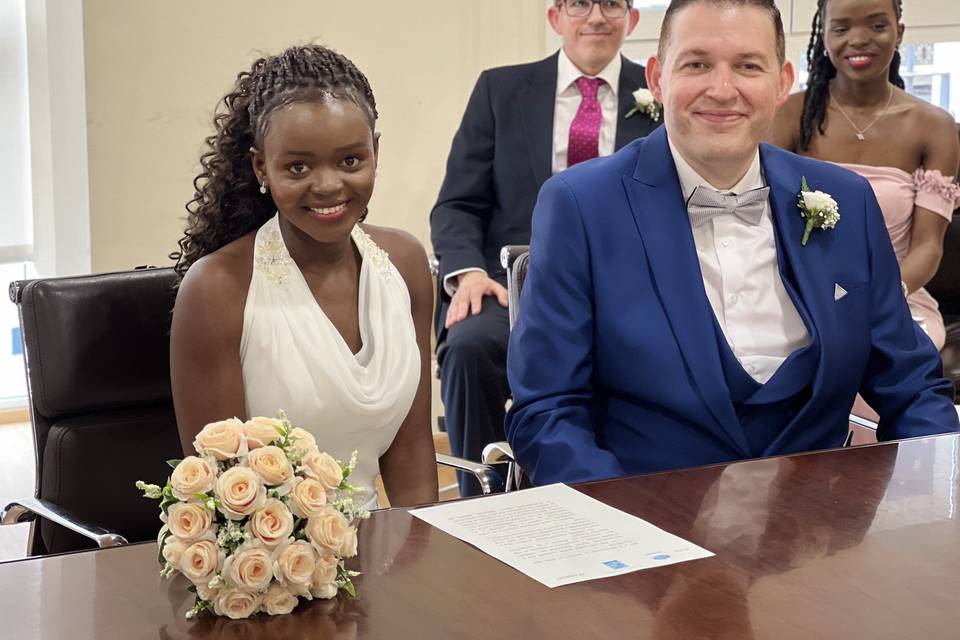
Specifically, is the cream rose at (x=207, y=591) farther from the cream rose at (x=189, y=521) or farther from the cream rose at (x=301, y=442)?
the cream rose at (x=301, y=442)

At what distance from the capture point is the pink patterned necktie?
12.8ft

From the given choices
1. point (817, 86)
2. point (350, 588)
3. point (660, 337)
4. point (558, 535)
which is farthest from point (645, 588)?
point (817, 86)

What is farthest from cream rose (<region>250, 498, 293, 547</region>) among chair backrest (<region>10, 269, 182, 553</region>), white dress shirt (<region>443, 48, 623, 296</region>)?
white dress shirt (<region>443, 48, 623, 296</region>)

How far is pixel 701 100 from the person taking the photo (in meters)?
2.25

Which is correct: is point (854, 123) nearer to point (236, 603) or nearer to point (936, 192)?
point (936, 192)

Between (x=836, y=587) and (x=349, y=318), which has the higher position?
(x=349, y=318)

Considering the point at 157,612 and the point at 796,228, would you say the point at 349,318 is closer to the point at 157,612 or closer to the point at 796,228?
the point at 796,228

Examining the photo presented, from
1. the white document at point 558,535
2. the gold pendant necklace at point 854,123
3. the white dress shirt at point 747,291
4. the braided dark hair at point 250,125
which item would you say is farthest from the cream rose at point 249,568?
the gold pendant necklace at point 854,123

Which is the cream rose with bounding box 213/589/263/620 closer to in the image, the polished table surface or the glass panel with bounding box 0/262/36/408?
the polished table surface

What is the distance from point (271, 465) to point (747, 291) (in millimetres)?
1214

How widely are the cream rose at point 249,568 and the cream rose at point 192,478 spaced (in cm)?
7

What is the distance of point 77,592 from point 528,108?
2772 mm

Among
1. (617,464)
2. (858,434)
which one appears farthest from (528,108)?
(617,464)

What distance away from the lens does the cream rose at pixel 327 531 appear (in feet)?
4.25
